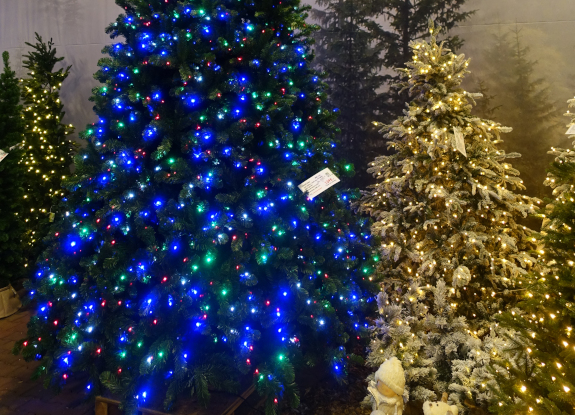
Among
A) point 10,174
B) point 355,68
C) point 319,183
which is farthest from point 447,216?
point 10,174

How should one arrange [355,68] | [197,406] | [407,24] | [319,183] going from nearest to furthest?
1. [197,406]
2. [319,183]
3. [407,24]
4. [355,68]

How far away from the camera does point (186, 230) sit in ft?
7.77

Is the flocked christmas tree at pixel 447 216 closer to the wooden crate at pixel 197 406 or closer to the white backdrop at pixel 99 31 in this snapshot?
the wooden crate at pixel 197 406

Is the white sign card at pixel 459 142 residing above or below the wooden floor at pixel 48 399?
above

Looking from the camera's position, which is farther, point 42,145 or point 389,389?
point 42,145

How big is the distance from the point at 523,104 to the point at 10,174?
22.3ft

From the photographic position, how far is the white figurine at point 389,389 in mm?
2219

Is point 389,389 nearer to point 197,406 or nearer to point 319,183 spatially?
point 197,406

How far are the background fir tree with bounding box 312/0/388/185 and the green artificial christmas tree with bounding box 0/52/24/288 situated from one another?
14.0 feet

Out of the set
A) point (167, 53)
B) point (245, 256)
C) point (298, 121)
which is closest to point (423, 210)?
point (298, 121)

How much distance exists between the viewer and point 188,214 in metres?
2.36

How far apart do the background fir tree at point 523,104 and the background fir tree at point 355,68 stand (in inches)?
60.2

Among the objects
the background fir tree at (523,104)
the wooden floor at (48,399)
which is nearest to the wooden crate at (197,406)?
the wooden floor at (48,399)

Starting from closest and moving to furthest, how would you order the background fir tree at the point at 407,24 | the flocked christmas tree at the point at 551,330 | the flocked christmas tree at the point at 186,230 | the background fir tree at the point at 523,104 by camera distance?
the flocked christmas tree at the point at 551,330
the flocked christmas tree at the point at 186,230
the background fir tree at the point at 523,104
the background fir tree at the point at 407,24
